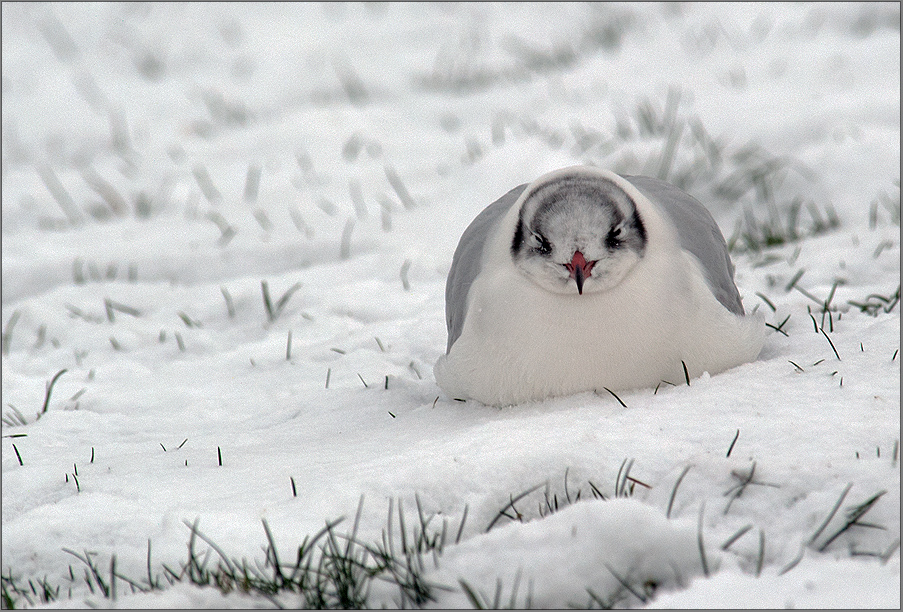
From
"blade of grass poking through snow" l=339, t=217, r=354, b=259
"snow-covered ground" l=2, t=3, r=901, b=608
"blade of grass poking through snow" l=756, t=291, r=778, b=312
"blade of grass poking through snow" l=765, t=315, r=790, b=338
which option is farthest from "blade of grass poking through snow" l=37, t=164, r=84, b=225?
"blade of grass poking through snow" l=765, t=315, r=790, b=338

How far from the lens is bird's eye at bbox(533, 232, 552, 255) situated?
114 inches

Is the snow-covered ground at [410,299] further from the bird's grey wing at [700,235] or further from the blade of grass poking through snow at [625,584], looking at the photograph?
the bird's grey wing at [700,235]

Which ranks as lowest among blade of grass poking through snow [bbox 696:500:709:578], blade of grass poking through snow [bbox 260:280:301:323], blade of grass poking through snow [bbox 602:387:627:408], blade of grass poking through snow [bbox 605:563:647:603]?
blade of grass poking through snow [bbox 605:563:647:603]

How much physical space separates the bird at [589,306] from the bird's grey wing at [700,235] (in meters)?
0.03

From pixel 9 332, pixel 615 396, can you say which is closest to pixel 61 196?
pixel 9 332

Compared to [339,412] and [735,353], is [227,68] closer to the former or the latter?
[339,412]

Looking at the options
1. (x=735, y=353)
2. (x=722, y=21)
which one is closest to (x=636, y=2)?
(x=722, y=21)

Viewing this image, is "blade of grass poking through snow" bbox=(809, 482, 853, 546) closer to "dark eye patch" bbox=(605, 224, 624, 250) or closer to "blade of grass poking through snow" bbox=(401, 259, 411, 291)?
"dark eye patch" bbox=(605, 224, 624, 250)

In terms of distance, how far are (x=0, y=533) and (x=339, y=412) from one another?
44.8 inches

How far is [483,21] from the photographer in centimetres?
1004

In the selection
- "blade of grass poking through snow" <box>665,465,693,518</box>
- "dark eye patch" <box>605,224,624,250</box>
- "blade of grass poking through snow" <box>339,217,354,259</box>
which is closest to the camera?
"blade of grass poking through snow" <box>665,465,693,518</box>

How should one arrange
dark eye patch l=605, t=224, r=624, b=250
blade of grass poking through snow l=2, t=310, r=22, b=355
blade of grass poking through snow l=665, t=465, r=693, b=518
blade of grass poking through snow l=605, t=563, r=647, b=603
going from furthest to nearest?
1. blade of grass poking through snow l=2, t=310, r=22, b=355
2. dark eye patch l=605, t=224, r=624, b=250
3. blade of grass poking through snow l=665, t=465, r=693, b=518
4. blade of grass poking through snow l=605, t=563, r=647, b=603

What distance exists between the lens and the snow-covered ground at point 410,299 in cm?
214

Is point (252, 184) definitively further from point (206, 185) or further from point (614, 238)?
point (614, 238)
